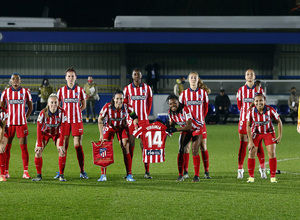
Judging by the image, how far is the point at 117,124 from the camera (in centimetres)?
943

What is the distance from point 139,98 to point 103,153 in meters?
1.39

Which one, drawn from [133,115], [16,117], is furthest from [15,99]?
[133,115]

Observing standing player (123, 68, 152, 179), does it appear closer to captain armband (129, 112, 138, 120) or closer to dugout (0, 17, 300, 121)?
captain armband (129, 112, 138, 120)

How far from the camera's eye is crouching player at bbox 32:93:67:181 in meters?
9.26

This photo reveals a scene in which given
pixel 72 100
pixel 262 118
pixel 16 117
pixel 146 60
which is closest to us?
pixel 262 118

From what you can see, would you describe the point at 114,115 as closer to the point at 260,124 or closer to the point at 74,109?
the point at 74,109

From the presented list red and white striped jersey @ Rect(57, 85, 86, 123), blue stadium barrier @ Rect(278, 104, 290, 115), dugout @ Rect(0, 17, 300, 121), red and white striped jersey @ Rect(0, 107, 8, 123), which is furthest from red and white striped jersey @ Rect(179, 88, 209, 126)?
dugout @ Rect(0, 17, 300, 121)

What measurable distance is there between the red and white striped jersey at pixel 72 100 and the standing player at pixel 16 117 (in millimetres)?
612

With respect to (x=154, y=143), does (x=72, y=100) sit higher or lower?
higher

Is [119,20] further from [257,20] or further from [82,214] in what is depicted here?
[82,214]

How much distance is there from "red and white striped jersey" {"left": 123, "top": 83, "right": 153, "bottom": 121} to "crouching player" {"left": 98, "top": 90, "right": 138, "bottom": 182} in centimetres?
73

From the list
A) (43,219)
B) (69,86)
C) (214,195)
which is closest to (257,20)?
(69,86)

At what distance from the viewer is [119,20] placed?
97.0ft

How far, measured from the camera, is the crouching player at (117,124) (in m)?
9.35
